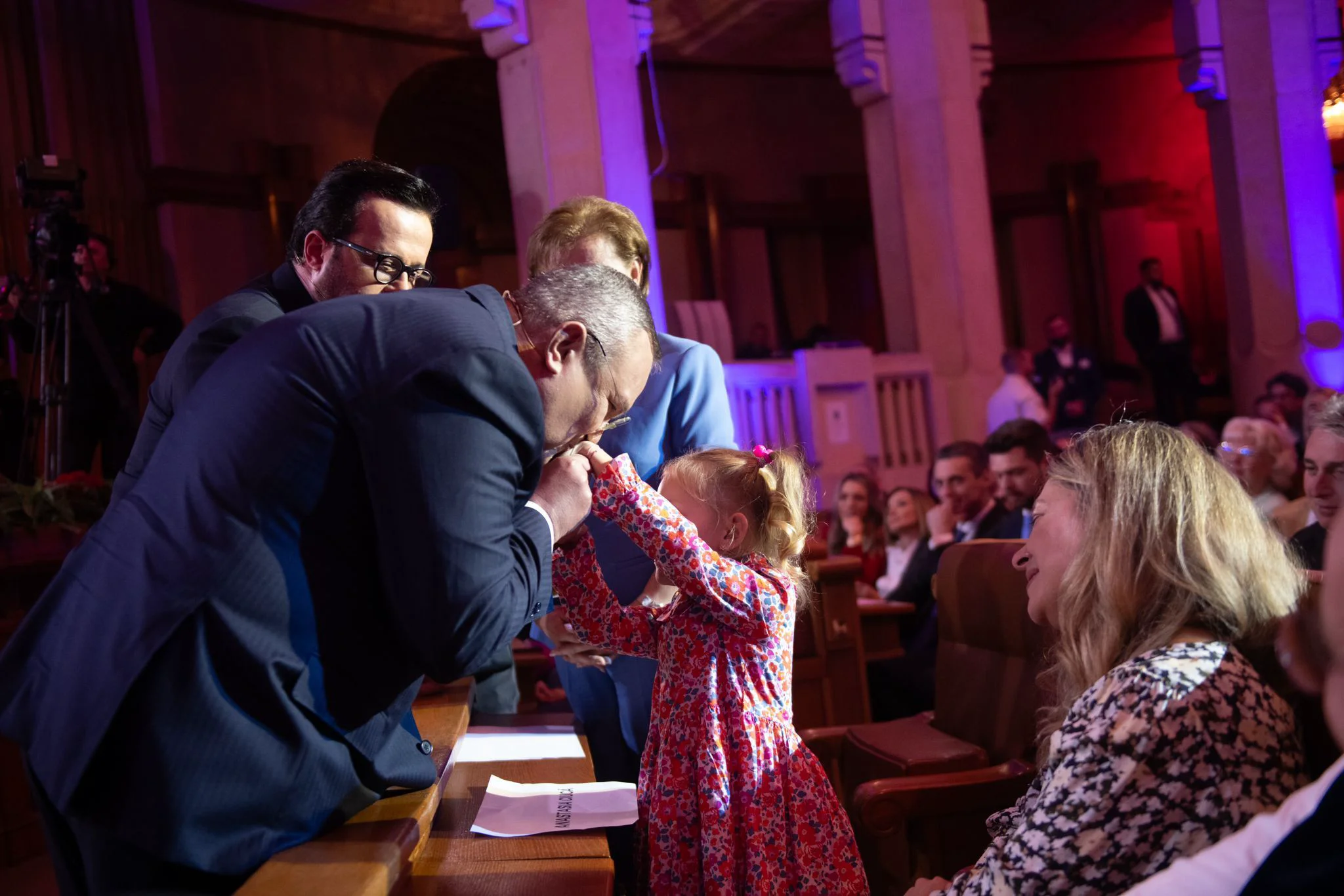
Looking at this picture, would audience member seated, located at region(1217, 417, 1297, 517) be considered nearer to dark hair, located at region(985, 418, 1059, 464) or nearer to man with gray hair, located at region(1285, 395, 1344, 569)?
dark hair, located at region(985, 418, 1059, 464)

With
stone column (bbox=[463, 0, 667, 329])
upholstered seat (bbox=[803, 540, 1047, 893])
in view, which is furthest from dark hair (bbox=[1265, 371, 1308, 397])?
upholstered seat (bbox=[803, 540, 1047, 893])

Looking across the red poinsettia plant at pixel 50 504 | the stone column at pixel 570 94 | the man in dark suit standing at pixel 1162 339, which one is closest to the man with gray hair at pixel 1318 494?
the red poinsettia plant at pixel 50 504

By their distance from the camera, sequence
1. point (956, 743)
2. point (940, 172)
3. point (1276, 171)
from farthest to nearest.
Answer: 1. point (1276, 171)
2. point (940, 172)
3. point (956, 743)

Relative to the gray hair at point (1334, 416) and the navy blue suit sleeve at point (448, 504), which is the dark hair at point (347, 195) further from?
the gray hair at point (1334, 416)

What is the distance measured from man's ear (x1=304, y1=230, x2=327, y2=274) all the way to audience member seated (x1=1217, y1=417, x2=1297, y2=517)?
124 inches

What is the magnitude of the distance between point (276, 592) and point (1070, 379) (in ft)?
27.0

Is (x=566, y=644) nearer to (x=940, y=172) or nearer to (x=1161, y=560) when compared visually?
(x=1161, y=560)

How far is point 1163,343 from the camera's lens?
32.3ft

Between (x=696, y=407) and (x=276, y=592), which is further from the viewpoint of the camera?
(x=696, y=407)

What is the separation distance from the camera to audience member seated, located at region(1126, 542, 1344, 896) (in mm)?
966

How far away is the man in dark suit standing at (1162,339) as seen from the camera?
973cm

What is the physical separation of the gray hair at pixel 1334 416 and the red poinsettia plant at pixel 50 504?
3.17 meters

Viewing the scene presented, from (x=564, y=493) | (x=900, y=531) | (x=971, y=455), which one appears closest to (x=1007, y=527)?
(x=971, y=455)

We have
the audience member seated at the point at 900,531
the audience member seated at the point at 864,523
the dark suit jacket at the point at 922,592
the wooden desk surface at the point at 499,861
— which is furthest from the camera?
the audience member seated at the point at 864,523
